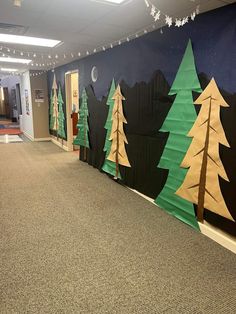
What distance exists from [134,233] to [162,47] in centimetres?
238

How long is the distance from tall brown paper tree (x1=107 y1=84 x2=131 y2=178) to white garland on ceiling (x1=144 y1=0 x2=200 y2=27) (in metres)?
1.55

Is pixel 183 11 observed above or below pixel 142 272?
above

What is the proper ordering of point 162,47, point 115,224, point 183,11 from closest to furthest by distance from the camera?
1. point 183,11
2. point 115,224
3. point 162,47

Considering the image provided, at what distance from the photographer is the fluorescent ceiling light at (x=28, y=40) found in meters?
3.91

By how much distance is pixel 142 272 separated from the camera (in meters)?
2.29

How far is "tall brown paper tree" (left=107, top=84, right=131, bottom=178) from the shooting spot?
4.41m

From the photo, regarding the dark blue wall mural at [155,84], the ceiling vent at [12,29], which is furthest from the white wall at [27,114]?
the ceiling vent at [12,29]

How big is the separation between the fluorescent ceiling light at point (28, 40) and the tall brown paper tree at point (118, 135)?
1342mm

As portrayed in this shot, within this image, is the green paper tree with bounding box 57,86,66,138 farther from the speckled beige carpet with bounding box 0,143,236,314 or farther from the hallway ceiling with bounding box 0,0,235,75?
the speckled beige carpet with bounding box 0,143,236,314

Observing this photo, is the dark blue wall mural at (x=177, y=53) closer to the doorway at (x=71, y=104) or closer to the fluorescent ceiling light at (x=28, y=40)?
the fluorescent ceiling light at (x=28, y=40)

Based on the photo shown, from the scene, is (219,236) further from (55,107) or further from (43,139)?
(43,139)

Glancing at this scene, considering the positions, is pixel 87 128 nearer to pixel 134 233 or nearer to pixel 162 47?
pixel 162 47

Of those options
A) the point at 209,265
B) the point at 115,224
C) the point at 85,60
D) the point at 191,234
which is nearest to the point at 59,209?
the point at 115,224

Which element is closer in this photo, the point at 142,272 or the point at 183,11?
the point at 142,272
